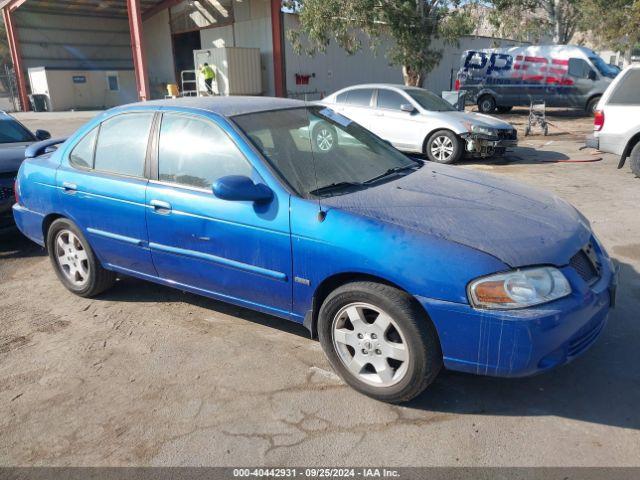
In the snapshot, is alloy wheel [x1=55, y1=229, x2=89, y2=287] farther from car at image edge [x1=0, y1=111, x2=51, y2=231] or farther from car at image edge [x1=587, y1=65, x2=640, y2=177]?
car at image edge [x1=587, y1=65, x2=640, y2=177]

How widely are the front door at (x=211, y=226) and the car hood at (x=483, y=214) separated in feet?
1.54

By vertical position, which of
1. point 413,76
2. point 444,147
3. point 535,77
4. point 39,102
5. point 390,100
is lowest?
point 444,147

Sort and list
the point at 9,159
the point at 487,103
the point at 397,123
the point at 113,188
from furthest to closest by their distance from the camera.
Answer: the point at 487,103 → the point at 397,123 → the point at 9,159 → the point at 113,188

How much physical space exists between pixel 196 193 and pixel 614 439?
A: 9.14 ft

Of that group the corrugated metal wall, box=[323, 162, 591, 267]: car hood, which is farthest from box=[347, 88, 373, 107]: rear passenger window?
the corrugated metal wall

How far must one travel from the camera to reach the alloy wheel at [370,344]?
9.48 feet

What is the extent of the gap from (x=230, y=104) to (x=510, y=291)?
2.41 m

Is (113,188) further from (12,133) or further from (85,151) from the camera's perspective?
(12,133)

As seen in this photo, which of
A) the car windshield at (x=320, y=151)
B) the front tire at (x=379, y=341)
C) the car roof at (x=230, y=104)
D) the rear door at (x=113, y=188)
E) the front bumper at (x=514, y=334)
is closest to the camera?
the front bumper at (x=514, y=334)

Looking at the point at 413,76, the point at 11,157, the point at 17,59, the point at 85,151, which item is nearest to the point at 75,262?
the point at 85,151

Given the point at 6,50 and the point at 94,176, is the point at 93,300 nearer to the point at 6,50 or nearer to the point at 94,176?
the point at 94,176

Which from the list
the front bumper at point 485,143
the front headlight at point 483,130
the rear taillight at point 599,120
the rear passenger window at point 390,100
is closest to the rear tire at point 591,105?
the front bumper at point 485,143

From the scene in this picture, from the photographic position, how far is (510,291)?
8.63 feet

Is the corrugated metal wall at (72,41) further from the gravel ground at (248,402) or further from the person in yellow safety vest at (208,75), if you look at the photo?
the gravel ground at (248,402)
